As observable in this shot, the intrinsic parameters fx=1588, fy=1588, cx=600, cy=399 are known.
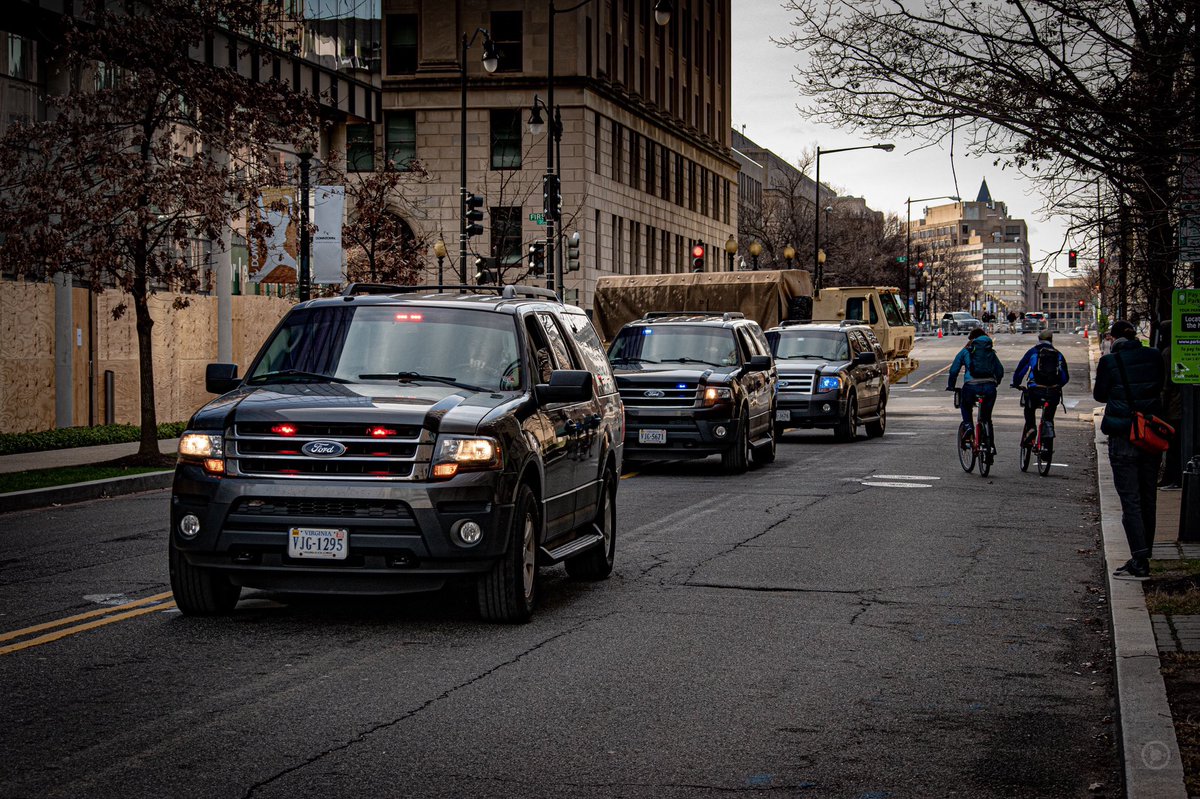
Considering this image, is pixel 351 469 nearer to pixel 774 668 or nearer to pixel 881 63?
pixel 774 668

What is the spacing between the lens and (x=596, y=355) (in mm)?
12281

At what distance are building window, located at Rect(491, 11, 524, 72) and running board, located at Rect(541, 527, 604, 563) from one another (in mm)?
56779

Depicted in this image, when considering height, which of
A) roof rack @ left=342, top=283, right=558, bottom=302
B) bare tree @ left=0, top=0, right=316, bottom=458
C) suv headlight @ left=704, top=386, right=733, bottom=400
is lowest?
suv headlight @ left=704, top=386, right=733, bottom=400

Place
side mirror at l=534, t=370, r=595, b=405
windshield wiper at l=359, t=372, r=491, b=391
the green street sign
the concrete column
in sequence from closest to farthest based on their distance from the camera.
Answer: side mirror at l=534, t=370, r=595, b=405
windshield wiper at l=359, t=372, r=491, b=391
the green street sign
the concrete column

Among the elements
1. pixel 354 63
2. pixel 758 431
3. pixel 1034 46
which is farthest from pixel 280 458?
pixel 354 63

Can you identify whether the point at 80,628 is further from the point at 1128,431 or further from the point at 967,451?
the point at 967,451

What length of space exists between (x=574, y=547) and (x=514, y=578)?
1.48 m

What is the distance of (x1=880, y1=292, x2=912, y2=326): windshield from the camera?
4428cm

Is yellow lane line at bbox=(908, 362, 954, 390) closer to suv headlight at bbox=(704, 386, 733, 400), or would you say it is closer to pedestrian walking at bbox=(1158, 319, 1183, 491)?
suv headlight at bbox=(704, 386, 733, 400)

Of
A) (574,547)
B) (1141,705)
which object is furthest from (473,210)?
(1141,705)

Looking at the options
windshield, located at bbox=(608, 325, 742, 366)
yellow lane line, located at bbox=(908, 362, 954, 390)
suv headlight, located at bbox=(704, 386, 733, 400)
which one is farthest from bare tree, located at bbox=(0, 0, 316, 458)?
yellow lane line, located at bbox=(908, 362, 954, 390)

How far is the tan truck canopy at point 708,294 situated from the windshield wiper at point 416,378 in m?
23.4

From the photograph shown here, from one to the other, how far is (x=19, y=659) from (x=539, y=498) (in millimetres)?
3122

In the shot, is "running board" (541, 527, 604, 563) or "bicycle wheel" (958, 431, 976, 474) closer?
"running board" (541, 527, 604, 563)
